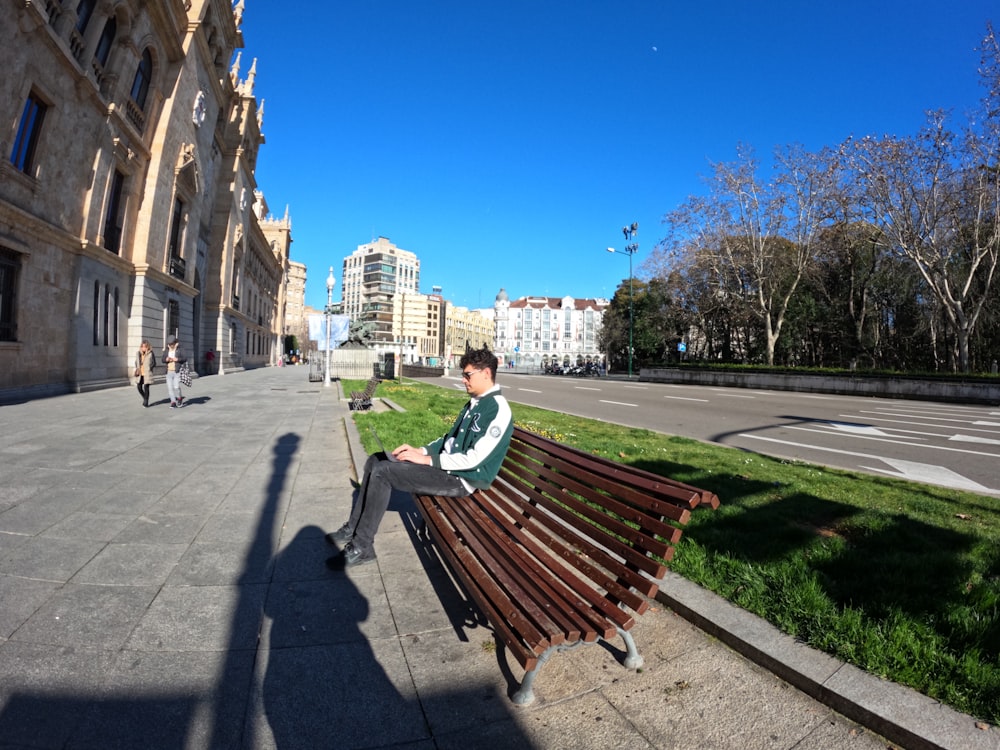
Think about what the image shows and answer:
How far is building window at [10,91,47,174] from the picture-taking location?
43.6 feet

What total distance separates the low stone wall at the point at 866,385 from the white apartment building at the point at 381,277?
10677 cm

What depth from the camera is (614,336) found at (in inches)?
2606

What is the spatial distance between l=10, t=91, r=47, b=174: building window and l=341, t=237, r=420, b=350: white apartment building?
11776 cm

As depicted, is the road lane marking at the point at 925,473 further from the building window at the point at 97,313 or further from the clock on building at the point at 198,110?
the clock on building at the point at 198,110

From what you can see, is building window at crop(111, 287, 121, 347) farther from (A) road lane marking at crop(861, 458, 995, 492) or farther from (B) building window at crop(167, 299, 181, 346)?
(A) road lane marking at crop(861, 458, 995, 492)

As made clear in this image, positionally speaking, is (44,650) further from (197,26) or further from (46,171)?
(197,26)

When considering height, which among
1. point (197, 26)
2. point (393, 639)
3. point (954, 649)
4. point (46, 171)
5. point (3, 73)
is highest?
point (197, 26)

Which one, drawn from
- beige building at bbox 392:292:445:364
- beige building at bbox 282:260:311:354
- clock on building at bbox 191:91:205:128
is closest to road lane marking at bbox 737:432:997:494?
clock on building at bbox 191:91:205:128

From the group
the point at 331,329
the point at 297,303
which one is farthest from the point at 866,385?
the point at 297,303

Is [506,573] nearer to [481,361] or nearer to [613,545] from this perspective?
[613,545]

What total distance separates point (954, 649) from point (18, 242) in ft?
59.6

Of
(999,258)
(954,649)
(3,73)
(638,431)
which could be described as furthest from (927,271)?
(3,73)

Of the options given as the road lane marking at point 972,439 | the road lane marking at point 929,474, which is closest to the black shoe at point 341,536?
the road lane marking at point 929,474

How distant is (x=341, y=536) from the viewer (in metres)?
3.79
